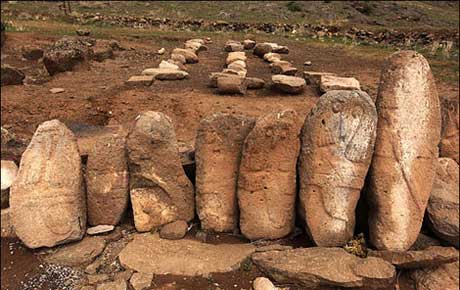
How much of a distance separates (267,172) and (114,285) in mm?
2072

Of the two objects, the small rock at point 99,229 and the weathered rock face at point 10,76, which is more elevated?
the weathered rock face at point 10,76

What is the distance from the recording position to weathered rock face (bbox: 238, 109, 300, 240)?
15.9ft

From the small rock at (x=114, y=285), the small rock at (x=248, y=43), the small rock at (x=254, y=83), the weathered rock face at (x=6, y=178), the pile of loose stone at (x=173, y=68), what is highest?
the small rock at (x=248, y=43)

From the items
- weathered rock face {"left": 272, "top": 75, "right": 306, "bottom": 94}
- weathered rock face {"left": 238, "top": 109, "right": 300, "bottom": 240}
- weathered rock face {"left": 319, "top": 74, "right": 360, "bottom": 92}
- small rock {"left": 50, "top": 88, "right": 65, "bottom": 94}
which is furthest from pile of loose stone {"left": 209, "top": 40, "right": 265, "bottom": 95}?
weathered rock face {"left": 238, "top": 109, "right": 300, "bottom": 240}

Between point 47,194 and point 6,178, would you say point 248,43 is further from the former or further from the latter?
point 47,194

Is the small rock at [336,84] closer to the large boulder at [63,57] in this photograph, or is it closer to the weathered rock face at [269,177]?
the weathered rock face at [269,177]

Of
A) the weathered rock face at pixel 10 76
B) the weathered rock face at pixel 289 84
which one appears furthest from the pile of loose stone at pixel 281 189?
the weathered rock face at pixel 10 76

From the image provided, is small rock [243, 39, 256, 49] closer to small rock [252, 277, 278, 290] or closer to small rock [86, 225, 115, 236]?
small rock [86, 225, 115, 236]

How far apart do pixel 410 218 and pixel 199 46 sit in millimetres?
10389

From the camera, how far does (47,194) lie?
514 centimetres

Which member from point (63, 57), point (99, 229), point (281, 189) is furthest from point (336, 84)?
point (63, 57)

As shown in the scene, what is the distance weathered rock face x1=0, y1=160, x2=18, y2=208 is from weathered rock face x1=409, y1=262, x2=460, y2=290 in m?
5.27

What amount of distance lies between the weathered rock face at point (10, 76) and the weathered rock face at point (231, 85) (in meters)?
4.82

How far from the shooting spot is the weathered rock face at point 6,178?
597 cm
